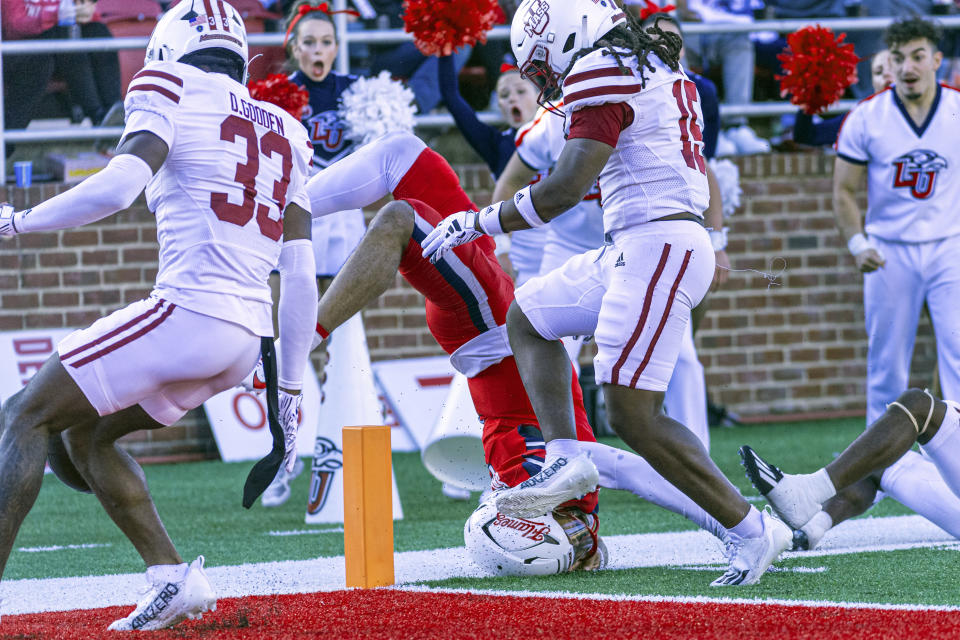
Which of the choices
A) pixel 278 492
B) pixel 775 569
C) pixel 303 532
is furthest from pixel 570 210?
pixel 775 569

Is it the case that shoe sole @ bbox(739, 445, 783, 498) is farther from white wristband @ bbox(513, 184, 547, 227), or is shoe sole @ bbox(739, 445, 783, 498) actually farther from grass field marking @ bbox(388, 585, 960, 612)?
white wristband @ bbox(513, 184, 547, 227)

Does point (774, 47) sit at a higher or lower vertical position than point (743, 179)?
higher

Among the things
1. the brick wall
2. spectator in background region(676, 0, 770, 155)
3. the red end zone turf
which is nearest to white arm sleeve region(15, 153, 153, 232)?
the red end zone turf

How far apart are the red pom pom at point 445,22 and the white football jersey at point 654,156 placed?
234 cm

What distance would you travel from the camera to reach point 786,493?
168 inches

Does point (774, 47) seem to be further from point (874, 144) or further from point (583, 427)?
point (583, 427)

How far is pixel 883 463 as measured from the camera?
175 inches

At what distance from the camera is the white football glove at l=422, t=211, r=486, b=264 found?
406 centimetres

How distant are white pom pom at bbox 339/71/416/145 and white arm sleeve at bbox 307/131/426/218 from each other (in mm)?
1350

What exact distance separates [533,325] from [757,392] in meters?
6.05

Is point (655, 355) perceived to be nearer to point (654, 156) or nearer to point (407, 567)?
point (654, 156)

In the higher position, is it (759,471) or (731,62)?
(731,62)

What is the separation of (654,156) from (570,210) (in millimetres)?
2132

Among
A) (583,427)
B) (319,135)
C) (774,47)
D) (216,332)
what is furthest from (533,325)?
(774,47)
